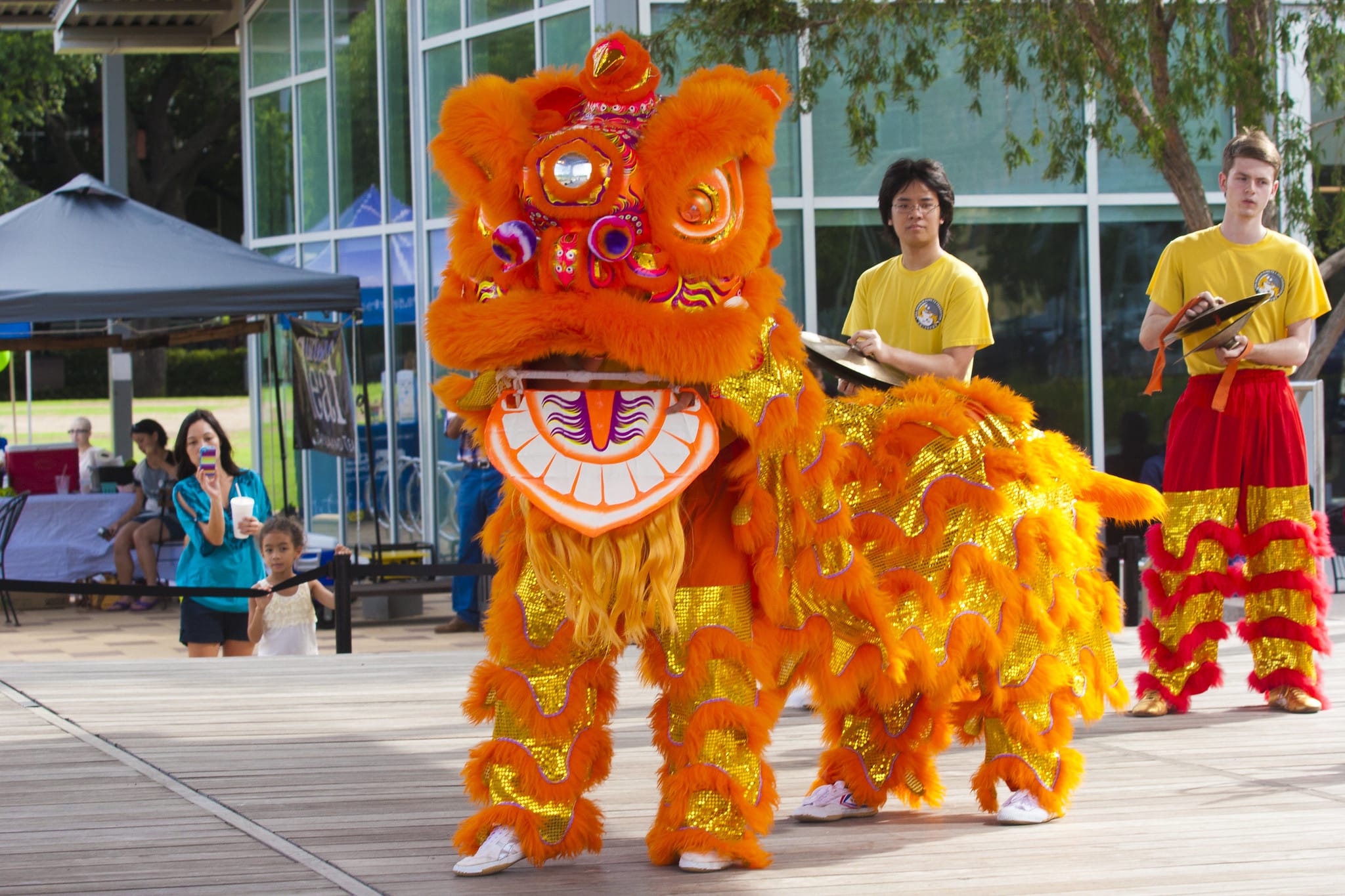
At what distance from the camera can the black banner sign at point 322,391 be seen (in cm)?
1021

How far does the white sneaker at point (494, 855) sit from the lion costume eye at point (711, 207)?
125 cm

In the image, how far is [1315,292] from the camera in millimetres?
4957

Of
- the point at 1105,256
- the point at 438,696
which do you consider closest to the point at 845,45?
the point at 1105,256

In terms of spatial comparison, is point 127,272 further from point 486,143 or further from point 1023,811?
point 1023,811

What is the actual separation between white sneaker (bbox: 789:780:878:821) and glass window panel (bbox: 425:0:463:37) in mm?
9342

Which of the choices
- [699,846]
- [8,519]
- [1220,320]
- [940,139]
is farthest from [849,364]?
[8,519]

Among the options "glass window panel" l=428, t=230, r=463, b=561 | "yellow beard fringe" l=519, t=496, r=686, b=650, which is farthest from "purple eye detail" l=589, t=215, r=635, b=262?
"glass window panel" l=428, t=230, r=463, b=561

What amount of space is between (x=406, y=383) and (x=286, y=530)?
583 centimetres

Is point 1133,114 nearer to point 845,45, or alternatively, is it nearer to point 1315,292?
point 845,45

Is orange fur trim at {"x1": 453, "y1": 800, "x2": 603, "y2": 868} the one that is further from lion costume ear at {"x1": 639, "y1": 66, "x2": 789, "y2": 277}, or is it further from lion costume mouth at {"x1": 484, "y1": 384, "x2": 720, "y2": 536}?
lion costume ear at {"x1": 639, "y1": 66, "x2": 789, "y2": 277}

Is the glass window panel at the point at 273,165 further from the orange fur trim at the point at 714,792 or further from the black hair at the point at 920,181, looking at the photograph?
the orange fur trim at the point at 714,792

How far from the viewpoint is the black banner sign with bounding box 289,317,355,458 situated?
1021 cm

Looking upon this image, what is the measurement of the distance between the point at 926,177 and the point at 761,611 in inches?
55.3

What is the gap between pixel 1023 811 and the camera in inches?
140
